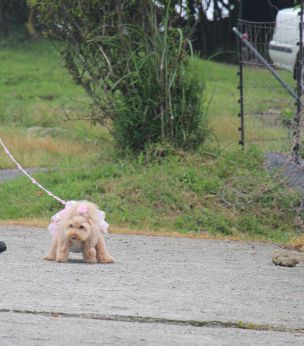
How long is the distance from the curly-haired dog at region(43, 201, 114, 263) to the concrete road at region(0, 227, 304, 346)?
0.31ft

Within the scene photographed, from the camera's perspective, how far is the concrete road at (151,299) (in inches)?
212

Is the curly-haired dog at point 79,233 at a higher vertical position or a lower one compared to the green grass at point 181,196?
higher

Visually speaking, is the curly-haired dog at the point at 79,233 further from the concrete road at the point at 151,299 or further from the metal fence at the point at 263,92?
the metal fence at the point at 263,92

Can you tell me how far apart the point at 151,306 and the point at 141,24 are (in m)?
5.55

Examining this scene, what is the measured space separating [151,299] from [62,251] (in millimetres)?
1170

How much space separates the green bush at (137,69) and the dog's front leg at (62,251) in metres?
3.71

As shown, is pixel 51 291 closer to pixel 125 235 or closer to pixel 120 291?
pixel 120 291

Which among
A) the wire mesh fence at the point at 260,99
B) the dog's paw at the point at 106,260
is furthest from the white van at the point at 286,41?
the dog's paw at the point at 106,260

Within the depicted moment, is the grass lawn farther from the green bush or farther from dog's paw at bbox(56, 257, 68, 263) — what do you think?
dog's paw at bbox(56, 257, 68, 263)

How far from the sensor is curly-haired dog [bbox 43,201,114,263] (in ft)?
22.2

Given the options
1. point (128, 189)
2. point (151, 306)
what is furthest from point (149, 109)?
point (151, 306)

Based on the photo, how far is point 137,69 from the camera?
34.5ft

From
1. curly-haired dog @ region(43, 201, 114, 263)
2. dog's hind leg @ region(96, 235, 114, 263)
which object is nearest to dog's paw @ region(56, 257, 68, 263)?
curly-haired dog @ region(43, 201, 114, 263)

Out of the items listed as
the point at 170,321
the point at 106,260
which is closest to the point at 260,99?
the point at 106,260
